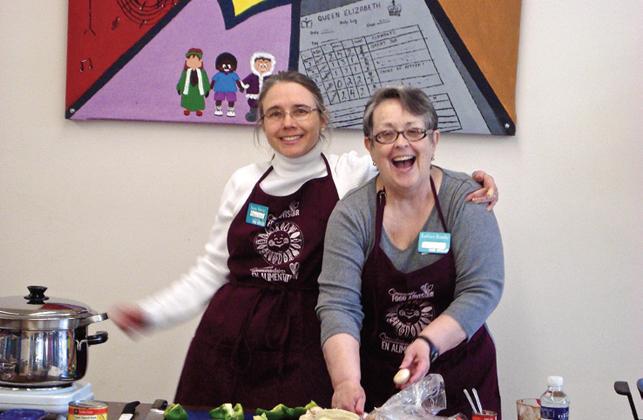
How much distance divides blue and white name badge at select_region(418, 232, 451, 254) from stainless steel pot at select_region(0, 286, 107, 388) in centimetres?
83

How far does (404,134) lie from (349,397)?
2.25ft

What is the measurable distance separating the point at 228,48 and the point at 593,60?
1.30 meters

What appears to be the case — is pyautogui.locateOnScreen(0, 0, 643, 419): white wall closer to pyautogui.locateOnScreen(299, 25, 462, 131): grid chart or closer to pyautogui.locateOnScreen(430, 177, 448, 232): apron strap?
pyautogui.locateOnScreen(299, 25, 462, 131): grid chart

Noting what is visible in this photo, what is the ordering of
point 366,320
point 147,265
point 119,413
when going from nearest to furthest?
point 119,413 < point 366,320 < point 147,265

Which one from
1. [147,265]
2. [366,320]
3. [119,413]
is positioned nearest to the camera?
[119,413]

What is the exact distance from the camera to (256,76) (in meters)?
3.24

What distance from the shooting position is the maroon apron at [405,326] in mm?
2318

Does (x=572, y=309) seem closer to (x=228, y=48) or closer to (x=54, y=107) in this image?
(x=228, y=48)

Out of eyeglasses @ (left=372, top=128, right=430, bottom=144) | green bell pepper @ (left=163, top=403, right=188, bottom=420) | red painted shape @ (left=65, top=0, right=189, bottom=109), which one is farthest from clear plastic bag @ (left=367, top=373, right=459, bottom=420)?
red painted shape @ (left=65, top=0, right=189, bottom=109)

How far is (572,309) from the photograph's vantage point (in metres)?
3.20

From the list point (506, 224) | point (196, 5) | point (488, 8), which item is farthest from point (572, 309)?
point (196, 5)

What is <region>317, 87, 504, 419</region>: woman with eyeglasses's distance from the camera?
7.46ft

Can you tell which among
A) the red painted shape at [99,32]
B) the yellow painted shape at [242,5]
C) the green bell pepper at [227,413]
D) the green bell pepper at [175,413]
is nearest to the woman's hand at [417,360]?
the green bell pepper at [227,413]

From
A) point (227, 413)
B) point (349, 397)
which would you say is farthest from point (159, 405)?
point (349, 397)
